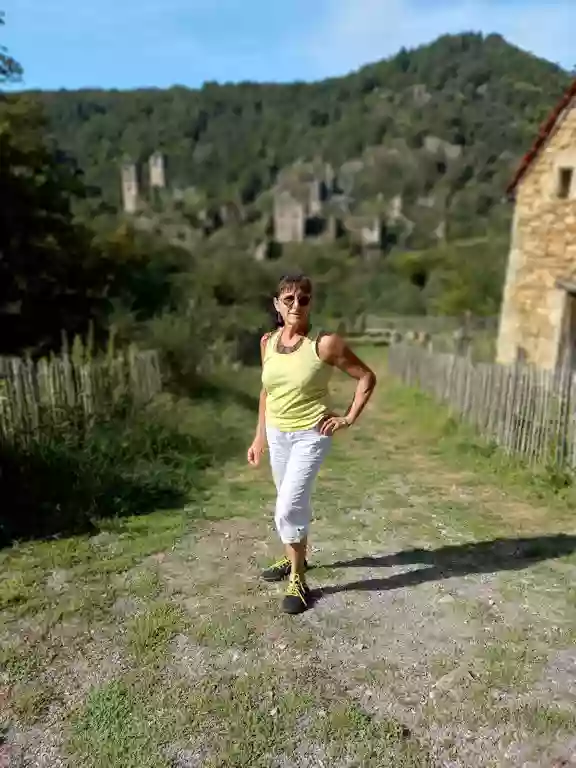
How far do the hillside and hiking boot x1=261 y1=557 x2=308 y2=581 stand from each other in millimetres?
58383

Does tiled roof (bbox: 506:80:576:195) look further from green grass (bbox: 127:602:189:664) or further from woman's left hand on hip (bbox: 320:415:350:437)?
green grass (bbox: 127:602:189:664)

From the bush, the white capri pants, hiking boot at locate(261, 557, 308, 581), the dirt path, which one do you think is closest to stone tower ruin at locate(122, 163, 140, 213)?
the bush

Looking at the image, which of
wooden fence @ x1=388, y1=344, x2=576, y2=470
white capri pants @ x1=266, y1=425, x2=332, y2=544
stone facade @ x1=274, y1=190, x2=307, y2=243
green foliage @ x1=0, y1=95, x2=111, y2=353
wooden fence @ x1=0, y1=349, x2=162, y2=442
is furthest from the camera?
stone facade @ x1=274, y1=190, x2=307, y2=243

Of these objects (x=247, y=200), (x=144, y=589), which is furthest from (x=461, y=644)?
(x=247, y=200)

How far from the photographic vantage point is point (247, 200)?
80.6m

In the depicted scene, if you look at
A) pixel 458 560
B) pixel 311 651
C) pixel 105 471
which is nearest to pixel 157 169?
pixel 105 471

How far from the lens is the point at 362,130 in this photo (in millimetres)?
88125

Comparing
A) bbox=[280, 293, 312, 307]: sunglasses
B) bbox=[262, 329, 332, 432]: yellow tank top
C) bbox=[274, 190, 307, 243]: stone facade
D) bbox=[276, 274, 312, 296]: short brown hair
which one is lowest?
bbox=[262, 329, 332, 432]: yellow tank top

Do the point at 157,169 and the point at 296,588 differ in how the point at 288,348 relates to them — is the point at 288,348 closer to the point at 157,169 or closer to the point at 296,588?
the point at 296,588

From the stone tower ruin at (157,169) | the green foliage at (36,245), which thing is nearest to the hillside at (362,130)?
the stone tower ruin at (157,169)

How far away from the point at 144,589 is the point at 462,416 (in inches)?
226

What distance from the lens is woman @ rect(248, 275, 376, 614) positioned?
3553 mm

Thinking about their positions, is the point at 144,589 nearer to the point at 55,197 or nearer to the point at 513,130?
the point at 55,197

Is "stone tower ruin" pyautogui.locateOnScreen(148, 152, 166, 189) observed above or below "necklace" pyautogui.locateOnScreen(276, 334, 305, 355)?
above
